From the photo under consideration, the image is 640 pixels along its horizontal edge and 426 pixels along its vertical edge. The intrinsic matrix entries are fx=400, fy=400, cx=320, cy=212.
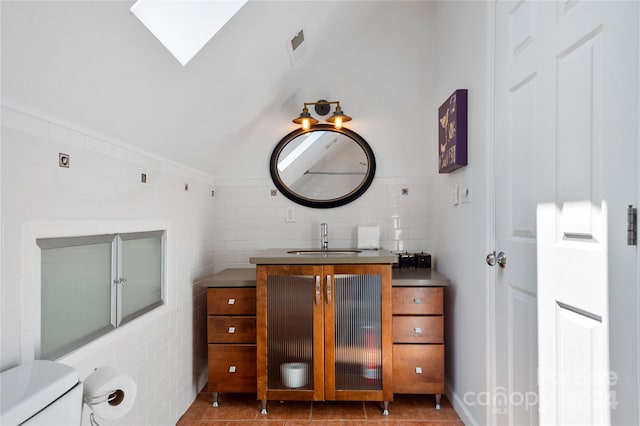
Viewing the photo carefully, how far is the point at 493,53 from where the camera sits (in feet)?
6.03

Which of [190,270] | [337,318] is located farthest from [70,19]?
[337,318]

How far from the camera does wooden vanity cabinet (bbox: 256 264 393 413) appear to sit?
7.53ft

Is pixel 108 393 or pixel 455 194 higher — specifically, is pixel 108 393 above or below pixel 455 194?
below

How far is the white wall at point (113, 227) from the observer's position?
1.12 m

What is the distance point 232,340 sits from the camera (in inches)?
94.8

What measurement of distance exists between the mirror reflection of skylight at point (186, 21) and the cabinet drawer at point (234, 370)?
164 centimetres

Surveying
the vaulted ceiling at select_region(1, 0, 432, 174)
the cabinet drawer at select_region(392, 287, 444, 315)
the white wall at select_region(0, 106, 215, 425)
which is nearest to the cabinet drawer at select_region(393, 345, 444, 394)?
the cabinet drawer at select_region(392, 287, 444, 315)

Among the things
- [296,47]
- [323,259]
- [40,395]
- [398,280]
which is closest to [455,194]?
[398,280]

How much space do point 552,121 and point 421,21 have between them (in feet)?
6.50

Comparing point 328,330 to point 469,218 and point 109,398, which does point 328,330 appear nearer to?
point 469,218

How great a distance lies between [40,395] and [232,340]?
1577 millimetres

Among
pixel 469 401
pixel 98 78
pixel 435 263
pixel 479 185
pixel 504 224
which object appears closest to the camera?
pixel 98 78

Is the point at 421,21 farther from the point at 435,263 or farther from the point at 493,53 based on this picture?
the point at 435,263

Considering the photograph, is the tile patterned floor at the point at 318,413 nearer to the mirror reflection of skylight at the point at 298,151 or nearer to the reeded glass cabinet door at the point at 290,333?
the reeded glass cabinet door at the point at 290,333
